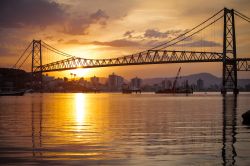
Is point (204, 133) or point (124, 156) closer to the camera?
point (124, 156)

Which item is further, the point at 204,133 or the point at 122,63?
the point at 122,63

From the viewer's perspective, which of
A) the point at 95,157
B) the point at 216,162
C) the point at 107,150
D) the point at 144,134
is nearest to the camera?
the point at 216,162

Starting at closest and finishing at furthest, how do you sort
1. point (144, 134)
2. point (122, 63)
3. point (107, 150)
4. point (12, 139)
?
point (107, 150), point (12, 139), point (144, 134), point (122, 63)

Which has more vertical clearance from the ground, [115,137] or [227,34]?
[227,34]

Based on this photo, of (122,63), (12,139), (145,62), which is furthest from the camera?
(122,63)

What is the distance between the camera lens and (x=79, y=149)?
1382 centimetres

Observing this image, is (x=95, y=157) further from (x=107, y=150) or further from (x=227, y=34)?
(x=227, y=34)

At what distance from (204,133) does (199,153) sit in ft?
19.8

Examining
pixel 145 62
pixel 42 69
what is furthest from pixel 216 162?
pixel 42 69

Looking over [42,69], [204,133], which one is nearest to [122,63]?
[42,69]

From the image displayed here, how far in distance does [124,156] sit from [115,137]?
4.91m

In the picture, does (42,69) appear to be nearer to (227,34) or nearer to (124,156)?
(227,34)

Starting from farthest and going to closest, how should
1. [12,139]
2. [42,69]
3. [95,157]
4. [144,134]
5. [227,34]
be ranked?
[42,69] < [227,34] < [144,134] < [12,139] < [95,157]

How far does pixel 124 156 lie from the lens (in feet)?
40.8
